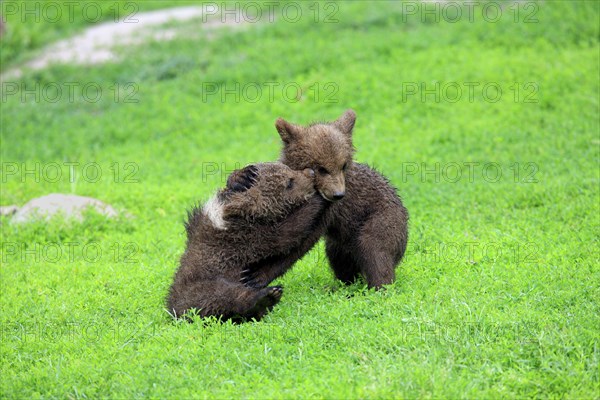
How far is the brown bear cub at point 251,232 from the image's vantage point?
705 centimetres

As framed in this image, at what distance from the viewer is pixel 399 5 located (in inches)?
659

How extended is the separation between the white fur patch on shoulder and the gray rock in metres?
3.59

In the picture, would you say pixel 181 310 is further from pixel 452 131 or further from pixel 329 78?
pixel 329 78

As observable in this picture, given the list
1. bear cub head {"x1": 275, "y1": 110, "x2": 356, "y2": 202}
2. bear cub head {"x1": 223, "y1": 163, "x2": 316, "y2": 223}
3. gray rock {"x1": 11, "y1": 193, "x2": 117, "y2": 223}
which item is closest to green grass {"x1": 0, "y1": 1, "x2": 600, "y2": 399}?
gray rock {"x1": 11, "y1": 193, "x2": 117, "y2": 223}

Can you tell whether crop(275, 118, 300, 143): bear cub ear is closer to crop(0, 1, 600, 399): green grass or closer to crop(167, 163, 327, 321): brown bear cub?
crop(167, 163, 327, 321): brown bear cub

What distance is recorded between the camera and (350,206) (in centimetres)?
761

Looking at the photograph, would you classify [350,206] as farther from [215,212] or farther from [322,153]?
Result: [215,212]

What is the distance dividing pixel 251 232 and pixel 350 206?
3.44ft

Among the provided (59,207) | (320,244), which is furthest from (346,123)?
(59,207)

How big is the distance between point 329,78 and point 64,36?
6.98 meters

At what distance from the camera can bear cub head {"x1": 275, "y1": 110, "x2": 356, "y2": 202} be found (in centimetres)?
720

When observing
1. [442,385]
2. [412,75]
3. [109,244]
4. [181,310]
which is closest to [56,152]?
[109,244]

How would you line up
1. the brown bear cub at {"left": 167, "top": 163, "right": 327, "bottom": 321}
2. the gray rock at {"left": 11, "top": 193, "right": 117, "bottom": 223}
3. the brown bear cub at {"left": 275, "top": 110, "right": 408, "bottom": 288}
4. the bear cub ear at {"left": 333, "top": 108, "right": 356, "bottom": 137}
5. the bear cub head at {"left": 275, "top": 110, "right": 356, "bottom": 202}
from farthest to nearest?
the gray rock at {"left": 11, "top": 193, "right": 117, "bottom": 223} < the bear cub ear at {"left": 333, "top": 108, "right": 356, "bottom": 137} < the brown bear cub at {"left": 275, "top": 110, "right": 408, "bottom": 288} < the bear cub head at {"left": 275, "top": 110, "right": 356, "bottom": 202} < the brown bear cub at {"left": 167, "top": 163, "right": 327, "bottom": 321}

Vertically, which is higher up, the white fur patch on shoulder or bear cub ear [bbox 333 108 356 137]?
bear cub ear [bbox 333 108 356 137]
